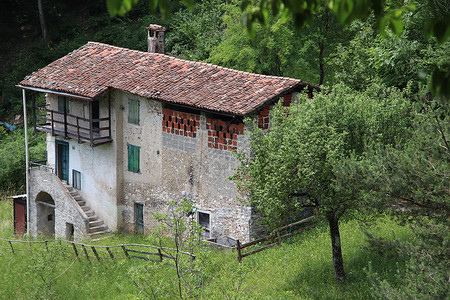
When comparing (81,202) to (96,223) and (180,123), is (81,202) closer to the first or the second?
(96,223)

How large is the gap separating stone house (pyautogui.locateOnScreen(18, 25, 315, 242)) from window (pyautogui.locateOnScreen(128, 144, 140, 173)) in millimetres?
39

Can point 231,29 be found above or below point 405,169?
above

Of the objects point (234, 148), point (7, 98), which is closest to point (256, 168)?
point (234, 148)

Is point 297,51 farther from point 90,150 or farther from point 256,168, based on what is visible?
point 256,168

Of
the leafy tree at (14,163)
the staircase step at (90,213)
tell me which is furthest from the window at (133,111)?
the leafy tree at (14,163)

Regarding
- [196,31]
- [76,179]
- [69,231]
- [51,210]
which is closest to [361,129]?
[76,179]

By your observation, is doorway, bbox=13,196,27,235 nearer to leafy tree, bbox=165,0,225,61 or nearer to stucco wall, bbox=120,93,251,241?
stucco wall, bbox=120,93,251,241

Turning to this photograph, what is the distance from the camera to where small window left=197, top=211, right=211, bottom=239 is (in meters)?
22.3

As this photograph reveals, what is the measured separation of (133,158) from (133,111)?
184 cm

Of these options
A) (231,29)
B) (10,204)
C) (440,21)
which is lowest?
(10,204)

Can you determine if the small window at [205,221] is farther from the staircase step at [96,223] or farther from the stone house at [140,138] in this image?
the staircase step at [96,223]

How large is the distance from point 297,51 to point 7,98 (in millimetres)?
21677

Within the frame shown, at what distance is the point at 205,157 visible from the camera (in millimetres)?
22078

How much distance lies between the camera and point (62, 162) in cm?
2773
